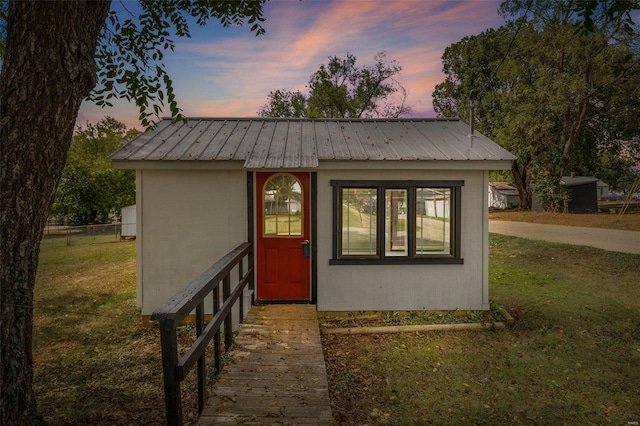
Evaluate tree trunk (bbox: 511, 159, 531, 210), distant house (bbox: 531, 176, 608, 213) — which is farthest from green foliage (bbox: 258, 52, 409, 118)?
distant house (bbox: 531, 176, 608, 213)

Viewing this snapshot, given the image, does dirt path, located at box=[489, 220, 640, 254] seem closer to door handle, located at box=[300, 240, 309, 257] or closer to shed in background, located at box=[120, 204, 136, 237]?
door handle, located at box=[300, 240, 309, 257]

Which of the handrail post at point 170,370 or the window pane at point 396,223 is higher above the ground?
the window pane at point 396,223

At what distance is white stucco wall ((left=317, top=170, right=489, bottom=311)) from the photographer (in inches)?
254

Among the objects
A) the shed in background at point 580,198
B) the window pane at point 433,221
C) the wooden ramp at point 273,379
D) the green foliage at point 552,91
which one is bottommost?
the wooden ramp at point 273,379

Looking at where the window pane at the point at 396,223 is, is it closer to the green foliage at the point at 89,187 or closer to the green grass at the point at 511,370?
the green grass at the point at 511,370

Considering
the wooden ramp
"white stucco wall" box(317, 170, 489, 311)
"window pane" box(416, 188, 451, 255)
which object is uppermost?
"window pane" box(416, 188, 451, 255)

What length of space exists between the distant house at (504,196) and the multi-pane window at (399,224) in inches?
1347

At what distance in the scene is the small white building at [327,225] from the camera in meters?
6.33

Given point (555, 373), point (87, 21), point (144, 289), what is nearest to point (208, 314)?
point (144, 289)

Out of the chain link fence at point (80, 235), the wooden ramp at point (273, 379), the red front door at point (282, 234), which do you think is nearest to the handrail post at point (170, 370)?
the wooden ramp at point (273, 379)

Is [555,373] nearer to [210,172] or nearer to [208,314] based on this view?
[208,314]

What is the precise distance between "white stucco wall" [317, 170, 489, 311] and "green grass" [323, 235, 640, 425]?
642 millimetres

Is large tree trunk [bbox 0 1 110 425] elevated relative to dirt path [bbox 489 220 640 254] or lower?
elevated

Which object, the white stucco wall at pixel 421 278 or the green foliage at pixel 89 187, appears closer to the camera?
the white stucco wall at pixel 421 278
